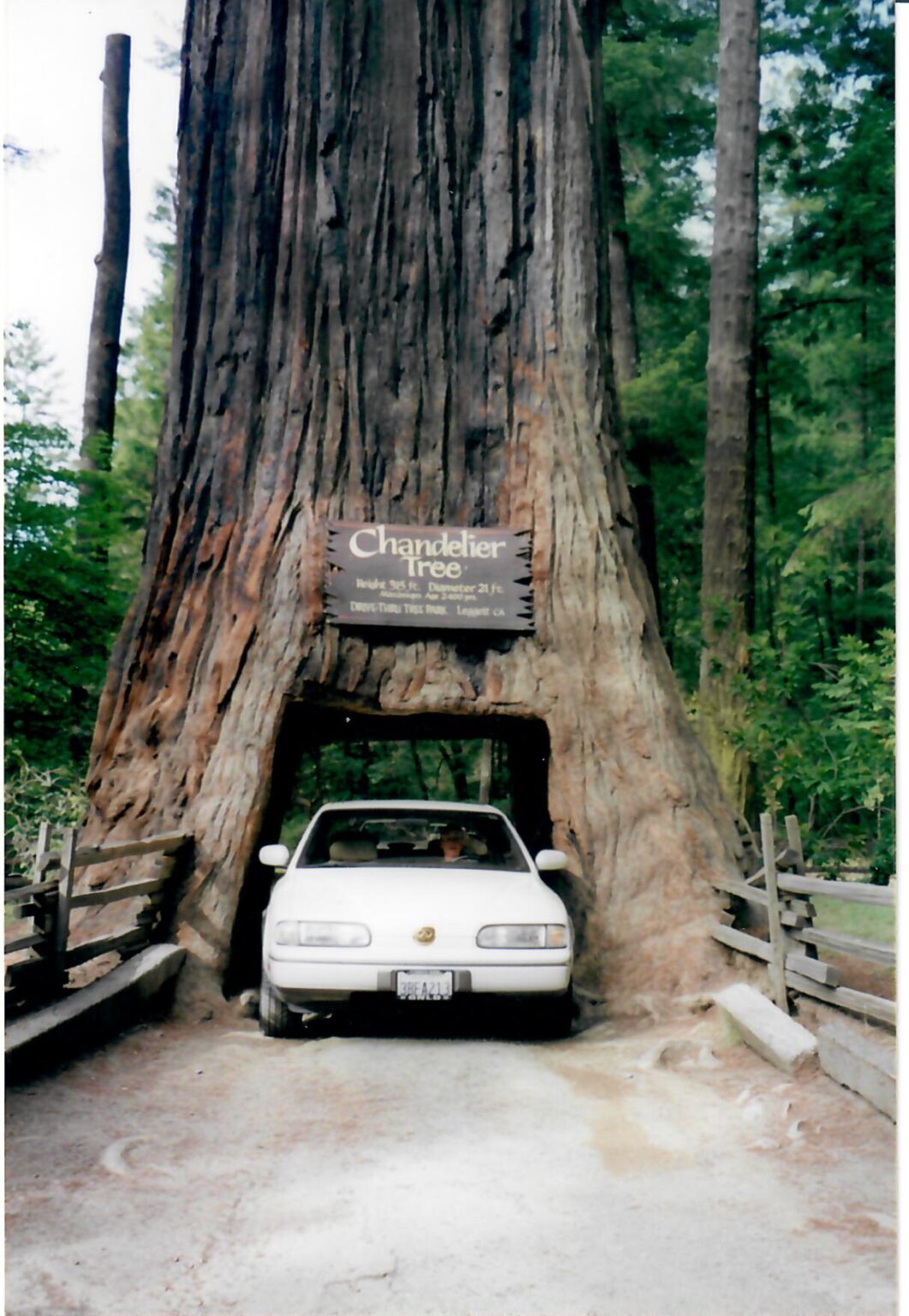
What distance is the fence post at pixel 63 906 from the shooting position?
6434 millimetres

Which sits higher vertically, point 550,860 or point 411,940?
point 550,860

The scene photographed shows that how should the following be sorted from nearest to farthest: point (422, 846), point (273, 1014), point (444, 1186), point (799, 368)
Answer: point (444, 1186) → point (273, 1014) → point (422, 846) → point (799, 368)

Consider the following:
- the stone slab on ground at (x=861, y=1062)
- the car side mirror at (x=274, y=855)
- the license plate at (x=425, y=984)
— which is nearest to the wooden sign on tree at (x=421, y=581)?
the car side mirror at (x=274, y=855)

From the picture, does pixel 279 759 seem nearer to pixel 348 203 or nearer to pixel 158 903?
pixel 158 903

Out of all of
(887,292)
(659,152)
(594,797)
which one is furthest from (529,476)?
(659,152)

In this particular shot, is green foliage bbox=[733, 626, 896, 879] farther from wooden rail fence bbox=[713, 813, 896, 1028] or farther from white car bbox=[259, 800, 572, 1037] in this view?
white car bbox=[259, 800, 572, 1037]

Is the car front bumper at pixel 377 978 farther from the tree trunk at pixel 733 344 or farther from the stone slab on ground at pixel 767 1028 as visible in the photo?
the tree trunk at pixel 733 344

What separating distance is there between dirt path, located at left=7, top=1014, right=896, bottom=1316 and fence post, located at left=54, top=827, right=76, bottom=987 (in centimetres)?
57

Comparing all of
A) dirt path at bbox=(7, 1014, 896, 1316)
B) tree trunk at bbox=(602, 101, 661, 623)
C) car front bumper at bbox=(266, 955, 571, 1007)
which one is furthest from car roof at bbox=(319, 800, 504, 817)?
tree trunk at bbox=(602, 101, 661, 623)

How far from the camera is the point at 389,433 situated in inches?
370

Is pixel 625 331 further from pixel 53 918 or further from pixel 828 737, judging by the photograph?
pixel 53 918

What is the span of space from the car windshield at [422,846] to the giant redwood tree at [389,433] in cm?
67

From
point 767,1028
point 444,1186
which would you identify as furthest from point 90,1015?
point 767,1028

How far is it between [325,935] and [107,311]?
11.1 metres
